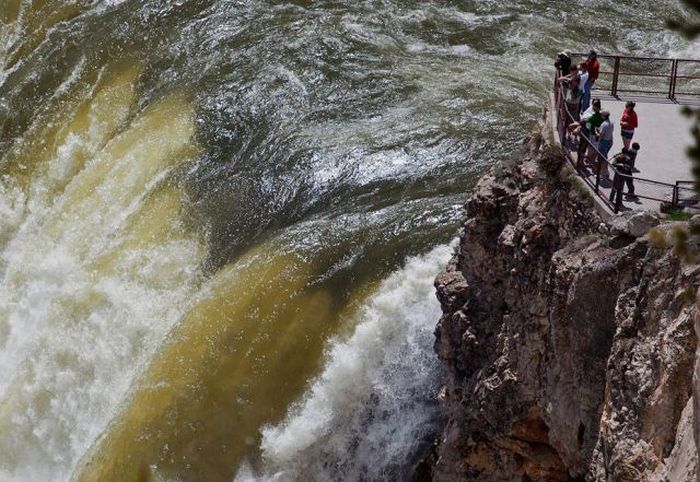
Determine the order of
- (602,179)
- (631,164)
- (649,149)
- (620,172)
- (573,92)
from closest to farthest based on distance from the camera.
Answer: (620,172), (602,179), (631,164), (649,149), (573,92)

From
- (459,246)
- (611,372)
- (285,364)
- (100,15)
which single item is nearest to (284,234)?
(285,364)

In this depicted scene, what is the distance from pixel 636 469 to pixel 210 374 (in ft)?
19.7

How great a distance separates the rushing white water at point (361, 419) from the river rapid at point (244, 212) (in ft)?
0.09

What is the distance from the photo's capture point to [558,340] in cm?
1041

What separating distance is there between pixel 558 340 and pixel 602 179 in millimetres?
1623

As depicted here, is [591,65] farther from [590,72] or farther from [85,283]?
[85,283]

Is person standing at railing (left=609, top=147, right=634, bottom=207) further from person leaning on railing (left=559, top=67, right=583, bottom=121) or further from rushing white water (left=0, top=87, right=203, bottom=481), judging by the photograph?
rushing white water (left=0, top=87, right=203, bottom=481)

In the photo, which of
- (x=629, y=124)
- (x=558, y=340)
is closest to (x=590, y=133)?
(x=629, y=124)

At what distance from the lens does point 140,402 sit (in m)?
13.6

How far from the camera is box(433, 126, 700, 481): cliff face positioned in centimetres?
881

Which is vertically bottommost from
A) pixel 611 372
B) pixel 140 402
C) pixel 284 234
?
pixel 140 402

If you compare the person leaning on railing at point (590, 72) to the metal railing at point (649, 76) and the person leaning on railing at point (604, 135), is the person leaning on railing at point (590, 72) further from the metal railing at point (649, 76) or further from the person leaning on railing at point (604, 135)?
the metal railing at point (649, 76)

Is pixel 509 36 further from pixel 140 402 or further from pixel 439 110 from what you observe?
pixel 140 402

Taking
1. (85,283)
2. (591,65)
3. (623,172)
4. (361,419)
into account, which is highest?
(591,65)
